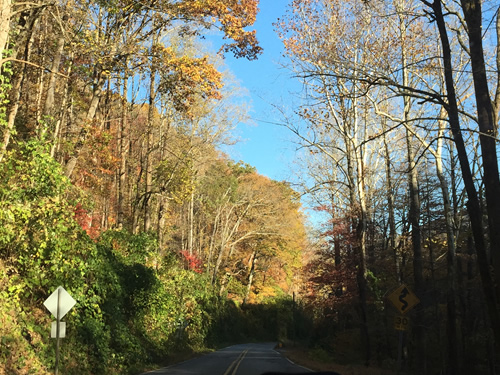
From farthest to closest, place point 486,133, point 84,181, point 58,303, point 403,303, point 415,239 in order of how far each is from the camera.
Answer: point 84,181
point 415,239
point 403,303
point 58,303
point 486,133

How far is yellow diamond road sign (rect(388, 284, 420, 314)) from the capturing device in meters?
13.0

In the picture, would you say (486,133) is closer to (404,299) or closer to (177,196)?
(404,299)

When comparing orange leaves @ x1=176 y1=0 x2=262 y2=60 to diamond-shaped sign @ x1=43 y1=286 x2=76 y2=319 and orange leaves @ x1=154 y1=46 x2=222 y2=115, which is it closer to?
orange leaves @ x1=154 y1=46 x2=222 y2=115

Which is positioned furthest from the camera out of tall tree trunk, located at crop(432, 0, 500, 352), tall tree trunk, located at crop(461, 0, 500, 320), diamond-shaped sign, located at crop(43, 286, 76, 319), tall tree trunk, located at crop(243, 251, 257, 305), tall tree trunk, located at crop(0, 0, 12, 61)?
tall tree trunk, located at crop(243, 251, 257, 305)

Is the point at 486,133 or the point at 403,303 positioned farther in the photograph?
the point at 403,303

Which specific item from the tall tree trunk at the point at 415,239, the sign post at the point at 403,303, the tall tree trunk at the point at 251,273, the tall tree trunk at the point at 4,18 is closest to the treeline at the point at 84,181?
the tall tree trunk at the point at 4,18

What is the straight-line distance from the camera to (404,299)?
1316 centimetres

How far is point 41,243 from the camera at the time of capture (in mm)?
12148

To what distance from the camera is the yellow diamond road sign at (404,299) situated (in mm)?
12984

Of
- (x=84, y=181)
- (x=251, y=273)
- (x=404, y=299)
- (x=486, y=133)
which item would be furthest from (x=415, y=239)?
(x=251, y=273)

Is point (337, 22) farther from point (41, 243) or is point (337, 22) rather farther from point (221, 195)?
point (221, 195)

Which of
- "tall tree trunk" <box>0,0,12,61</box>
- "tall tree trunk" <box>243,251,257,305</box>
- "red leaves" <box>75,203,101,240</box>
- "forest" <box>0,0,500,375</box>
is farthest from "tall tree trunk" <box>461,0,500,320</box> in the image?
"tall tree trunk" <box>243,251,257,305</box>

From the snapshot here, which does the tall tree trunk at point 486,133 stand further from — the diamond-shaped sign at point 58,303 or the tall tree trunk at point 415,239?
the diamond-shaped sign at point 58,303

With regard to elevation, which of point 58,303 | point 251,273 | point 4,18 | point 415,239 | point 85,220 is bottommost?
point 251,273
